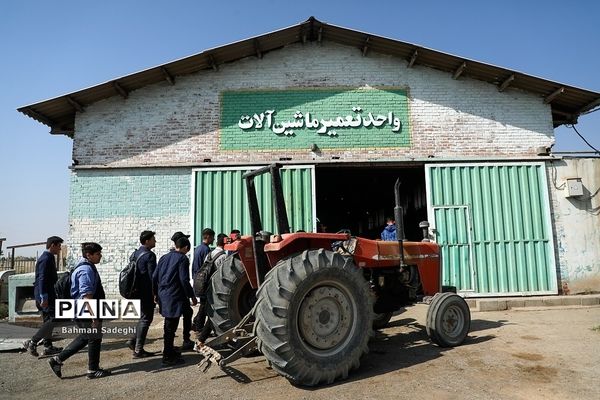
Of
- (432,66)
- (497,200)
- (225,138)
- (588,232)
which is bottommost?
(588,232)

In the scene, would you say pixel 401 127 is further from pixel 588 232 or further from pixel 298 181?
pixel 588 232

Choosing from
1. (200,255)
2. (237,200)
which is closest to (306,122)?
(237,200)

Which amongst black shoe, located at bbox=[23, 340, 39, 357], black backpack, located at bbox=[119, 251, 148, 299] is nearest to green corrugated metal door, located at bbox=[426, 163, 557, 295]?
black backpack, located at bbox=[119, 251, 148, 299]

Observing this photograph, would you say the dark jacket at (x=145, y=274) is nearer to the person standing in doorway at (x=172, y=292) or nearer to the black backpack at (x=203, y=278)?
the person standing in doorway at (x=172, y=292)

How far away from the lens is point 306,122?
31.9ft

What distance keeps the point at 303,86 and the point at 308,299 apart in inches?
271

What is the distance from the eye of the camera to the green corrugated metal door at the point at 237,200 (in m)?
9.34

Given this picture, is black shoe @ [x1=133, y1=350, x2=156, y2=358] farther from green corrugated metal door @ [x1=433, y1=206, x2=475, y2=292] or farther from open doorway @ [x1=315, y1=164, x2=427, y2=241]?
green corrugated metal door @ [x1=433, y1=206, x2=475, y2=292]

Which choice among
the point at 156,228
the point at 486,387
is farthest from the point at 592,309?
the point at 156,228

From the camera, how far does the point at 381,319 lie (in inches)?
253

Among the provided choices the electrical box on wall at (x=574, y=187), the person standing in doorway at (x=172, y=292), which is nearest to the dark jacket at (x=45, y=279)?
the person standing in doorway at (x=172, y=292)

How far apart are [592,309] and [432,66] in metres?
6.37

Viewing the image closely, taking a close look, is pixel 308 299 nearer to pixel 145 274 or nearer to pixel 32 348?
pixel 145 274

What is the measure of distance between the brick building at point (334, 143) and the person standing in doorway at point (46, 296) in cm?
301
